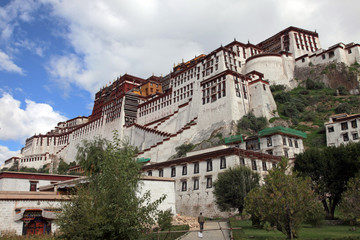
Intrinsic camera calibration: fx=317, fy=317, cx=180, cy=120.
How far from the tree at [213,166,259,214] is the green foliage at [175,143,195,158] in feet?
70.4

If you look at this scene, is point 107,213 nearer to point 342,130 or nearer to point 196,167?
point 196,167

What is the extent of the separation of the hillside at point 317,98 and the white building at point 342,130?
159 cm

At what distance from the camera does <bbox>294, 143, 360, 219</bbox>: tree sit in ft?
87.4

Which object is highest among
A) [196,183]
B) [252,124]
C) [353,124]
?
[252,124]

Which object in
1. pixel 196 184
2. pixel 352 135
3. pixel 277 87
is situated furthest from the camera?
pixel 277 87

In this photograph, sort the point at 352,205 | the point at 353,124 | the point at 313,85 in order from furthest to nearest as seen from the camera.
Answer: the point at 313,85, the point at 353,124, the point at 352,205

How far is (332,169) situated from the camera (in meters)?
27.7

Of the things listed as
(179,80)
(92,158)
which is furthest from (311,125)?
(92,158)

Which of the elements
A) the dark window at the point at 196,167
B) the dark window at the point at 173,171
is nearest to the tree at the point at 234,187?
the dark window at the point at 196,167

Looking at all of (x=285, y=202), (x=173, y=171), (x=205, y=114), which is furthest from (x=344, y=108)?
(x=285, y=202)

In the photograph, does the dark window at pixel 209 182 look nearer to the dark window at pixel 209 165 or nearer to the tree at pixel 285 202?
the dark window at pixel 209 165

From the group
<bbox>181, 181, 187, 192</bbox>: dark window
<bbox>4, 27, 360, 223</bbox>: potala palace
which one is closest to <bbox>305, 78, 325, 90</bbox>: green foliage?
<bbox>4, 27, 360, 223</bbox>: potala palace

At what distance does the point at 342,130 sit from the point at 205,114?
22617 mm

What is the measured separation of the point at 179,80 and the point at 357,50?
4025 centimetres
